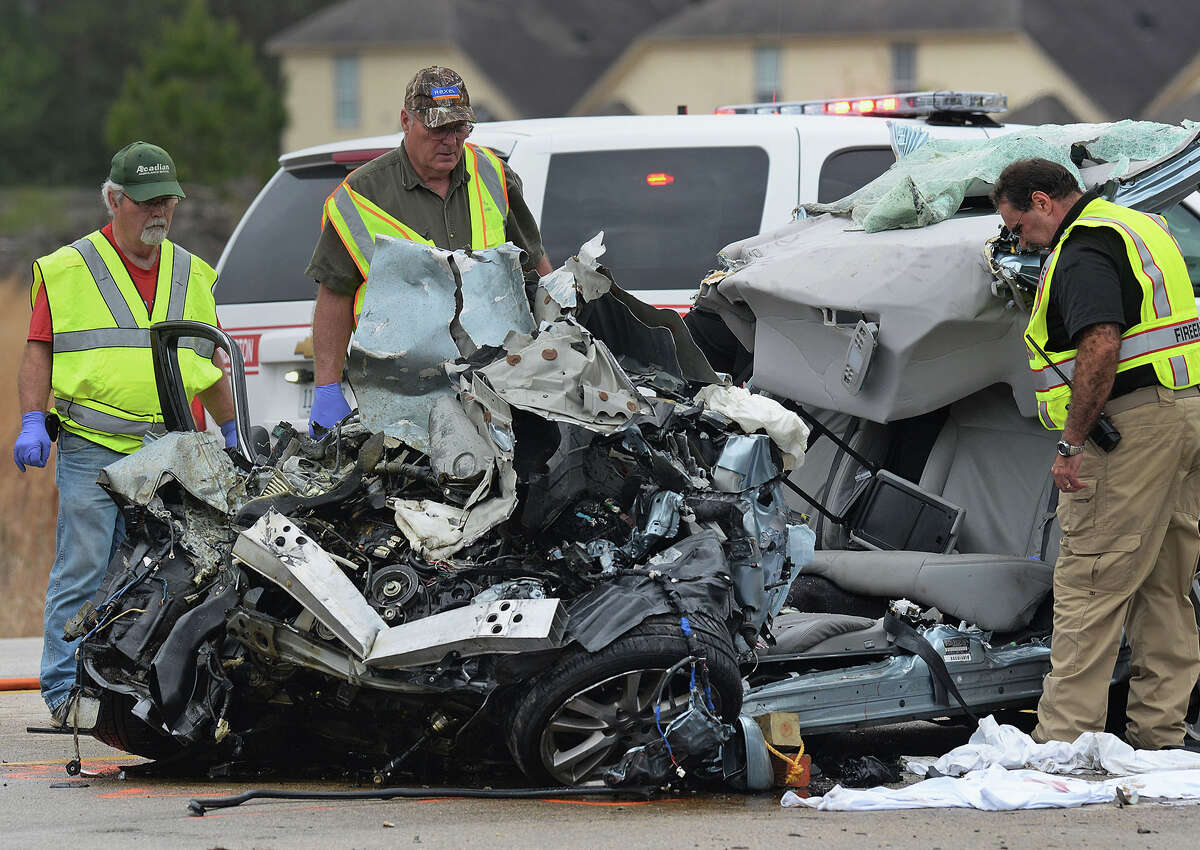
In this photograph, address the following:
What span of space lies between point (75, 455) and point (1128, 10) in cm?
4254

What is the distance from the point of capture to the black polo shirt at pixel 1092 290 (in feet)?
17.6

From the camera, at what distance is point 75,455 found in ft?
21.0

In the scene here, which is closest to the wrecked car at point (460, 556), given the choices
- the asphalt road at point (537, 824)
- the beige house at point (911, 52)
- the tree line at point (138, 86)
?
the asphalt road at point (537, 824)

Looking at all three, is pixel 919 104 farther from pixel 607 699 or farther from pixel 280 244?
pixel 607 699

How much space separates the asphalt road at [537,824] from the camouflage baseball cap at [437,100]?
253cm

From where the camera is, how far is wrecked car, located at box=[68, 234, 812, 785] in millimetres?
4859

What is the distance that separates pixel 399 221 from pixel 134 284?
102 cm

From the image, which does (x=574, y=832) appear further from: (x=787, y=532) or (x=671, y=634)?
(x=787, y=532)

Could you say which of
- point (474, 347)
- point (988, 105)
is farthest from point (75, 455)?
point (988, 105)

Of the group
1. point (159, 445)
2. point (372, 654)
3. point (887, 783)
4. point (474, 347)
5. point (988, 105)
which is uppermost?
point (988, 105)

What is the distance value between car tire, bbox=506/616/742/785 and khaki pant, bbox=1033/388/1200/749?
123 centimetres

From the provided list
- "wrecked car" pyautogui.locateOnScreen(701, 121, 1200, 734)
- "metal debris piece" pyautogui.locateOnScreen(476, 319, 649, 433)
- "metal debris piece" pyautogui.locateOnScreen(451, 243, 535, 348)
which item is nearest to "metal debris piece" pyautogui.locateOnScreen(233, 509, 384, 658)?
"metal debris piece" pyautogui.locateOnScreen(476, 319, 649, 433)

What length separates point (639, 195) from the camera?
782 centimetres

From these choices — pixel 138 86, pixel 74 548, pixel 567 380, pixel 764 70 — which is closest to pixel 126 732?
pixel 74 548
